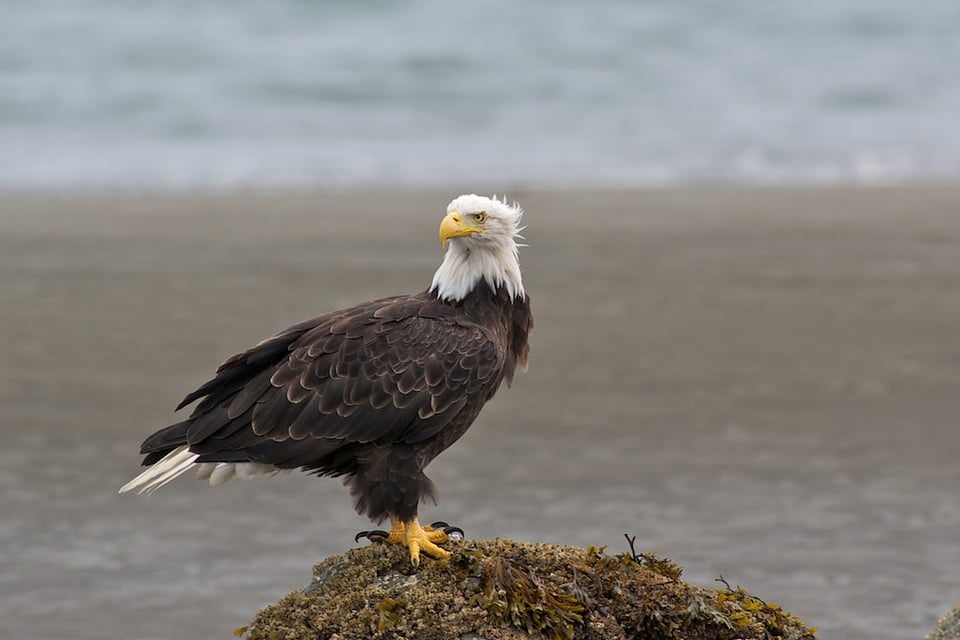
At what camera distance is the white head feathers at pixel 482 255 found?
481 cm

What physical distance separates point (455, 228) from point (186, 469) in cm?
124

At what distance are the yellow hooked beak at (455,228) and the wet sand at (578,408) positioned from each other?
2.15 m

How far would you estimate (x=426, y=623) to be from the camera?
4027mm

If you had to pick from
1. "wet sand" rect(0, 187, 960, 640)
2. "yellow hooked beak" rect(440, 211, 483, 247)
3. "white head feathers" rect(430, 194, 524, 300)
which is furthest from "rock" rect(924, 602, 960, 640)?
"yellow hooked beak" rect(440, 211, 483, 247)

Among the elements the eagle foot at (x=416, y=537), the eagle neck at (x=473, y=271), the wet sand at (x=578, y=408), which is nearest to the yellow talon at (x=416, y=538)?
the eagle foot at (x=416, y=537)

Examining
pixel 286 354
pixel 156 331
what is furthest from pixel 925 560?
pixel 156 331

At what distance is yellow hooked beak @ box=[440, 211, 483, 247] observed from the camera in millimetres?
4664

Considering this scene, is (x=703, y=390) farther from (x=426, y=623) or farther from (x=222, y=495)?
(x=426, y=623)

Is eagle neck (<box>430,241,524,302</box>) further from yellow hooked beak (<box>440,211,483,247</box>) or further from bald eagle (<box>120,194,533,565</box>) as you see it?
yellow hooked beak (<box>440,211,483,247</box>)

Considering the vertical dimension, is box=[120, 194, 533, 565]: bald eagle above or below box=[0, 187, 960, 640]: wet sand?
below

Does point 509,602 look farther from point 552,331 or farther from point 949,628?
point 552,331

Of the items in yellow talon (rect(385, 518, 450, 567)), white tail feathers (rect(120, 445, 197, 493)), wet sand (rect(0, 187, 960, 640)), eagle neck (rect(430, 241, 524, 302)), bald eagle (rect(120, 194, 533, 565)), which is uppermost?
wet sand (rect(0, 187, 960, 640))

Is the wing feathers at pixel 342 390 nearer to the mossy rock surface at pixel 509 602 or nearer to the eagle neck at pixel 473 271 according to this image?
the eagle neck at pixel 473 271

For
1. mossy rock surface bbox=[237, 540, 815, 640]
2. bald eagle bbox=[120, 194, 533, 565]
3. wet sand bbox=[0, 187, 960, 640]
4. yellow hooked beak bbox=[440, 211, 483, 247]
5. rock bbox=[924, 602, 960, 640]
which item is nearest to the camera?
mossy rock surface bbox=[237, 540, 815, 640]
